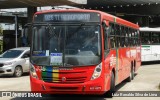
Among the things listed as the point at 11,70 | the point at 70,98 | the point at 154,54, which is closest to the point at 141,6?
the point at 154,54

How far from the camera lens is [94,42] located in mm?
10445

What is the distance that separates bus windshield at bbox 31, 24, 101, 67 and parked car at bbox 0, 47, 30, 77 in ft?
30.9

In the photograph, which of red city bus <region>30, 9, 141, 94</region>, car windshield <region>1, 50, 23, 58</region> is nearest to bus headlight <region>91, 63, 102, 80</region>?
red city bus <region>30, 9, 141, 94</region>

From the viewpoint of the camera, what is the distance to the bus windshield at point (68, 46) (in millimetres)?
10188

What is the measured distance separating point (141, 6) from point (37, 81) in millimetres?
66977

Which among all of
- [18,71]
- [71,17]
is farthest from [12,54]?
[71,17]

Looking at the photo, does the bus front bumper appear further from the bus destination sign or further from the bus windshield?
the bus destination sign

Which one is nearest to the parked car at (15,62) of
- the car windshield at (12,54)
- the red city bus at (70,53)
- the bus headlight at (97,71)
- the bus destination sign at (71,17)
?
the car windshield at (12,54)

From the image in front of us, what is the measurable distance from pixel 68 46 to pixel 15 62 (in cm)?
1023

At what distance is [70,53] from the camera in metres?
10.3

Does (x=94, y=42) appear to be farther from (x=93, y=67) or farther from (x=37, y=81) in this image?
(x=37, y=81)

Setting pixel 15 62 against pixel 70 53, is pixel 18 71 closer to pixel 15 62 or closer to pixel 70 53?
pixel 15 62

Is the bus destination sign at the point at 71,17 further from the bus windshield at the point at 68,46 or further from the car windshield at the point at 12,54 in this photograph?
the car windshield at the point at 12,54

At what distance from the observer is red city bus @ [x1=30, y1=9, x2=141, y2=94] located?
1007cm
